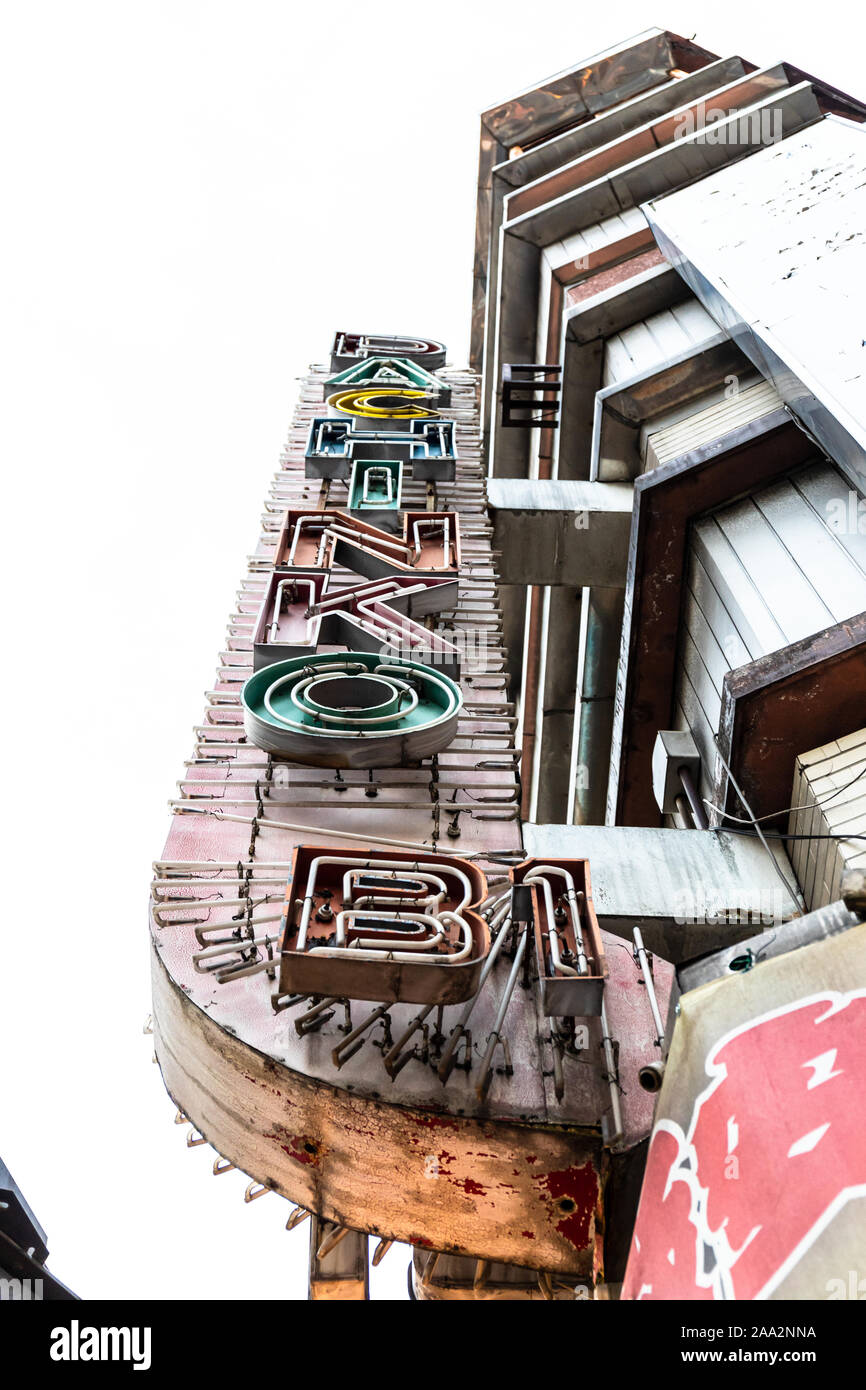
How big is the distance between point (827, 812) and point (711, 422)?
21.7 feet

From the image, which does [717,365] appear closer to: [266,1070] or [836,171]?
[836,171]

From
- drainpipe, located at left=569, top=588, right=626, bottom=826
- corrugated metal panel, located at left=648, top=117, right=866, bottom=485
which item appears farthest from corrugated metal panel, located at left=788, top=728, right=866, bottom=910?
drainpipe, located at left=569, top=588, right=626, bottom=826

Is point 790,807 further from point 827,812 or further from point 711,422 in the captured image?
point 711,422

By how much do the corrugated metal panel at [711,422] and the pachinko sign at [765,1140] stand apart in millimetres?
8797

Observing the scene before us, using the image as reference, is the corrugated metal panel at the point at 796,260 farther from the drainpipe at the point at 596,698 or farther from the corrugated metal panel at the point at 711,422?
the drainpipe at the point at 596,698

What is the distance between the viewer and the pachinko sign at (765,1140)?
4.09 m

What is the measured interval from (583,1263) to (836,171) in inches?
519

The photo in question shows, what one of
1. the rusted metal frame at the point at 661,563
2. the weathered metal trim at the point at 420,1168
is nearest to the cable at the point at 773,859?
the weathered metal trim at the point at 420,1168

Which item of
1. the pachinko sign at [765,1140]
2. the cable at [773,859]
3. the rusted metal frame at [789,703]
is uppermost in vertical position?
the rusted metal frame at [789,703]

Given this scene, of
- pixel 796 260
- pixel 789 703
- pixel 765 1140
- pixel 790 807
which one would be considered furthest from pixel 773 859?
pixel 796 260

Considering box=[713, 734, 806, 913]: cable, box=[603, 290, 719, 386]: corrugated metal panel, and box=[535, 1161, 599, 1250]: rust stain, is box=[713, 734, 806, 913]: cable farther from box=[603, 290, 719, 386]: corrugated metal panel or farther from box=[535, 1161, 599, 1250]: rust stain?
box=[603, 290, 719, 386]: corrugated metal panel

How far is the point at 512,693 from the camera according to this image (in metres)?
24.2

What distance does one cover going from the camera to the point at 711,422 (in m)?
13.1

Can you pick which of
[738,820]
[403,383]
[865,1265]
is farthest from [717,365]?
[865,1265]
